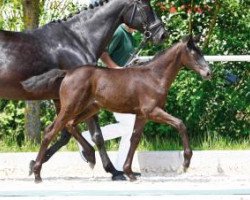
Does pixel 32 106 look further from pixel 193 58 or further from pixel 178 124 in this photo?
pixel 178 124

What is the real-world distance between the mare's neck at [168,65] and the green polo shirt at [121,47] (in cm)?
132

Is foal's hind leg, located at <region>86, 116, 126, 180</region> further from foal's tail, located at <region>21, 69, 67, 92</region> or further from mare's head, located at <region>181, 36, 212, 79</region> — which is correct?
mare's head, located at <region>181, 36, 212, 79</region>

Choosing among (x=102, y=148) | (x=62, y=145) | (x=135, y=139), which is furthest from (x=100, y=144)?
(x=135, y=139)

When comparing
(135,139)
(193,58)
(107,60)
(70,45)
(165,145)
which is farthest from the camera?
(165,145)

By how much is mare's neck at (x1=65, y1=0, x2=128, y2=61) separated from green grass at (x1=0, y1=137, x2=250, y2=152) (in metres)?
1.60

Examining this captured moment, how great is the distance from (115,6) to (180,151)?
1.77m

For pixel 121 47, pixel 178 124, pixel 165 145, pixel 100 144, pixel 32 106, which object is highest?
pixel 178 124

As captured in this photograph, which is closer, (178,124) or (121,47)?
(178,124)

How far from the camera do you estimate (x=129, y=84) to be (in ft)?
23.9

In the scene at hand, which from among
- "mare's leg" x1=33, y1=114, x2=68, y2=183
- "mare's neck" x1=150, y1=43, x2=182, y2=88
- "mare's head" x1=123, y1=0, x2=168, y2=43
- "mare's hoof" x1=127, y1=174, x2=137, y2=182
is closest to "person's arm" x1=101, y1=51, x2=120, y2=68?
"mare's head" x1=123, y1=0, x2=168, y2=43

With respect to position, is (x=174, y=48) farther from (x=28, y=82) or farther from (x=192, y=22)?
(x=192, y=22)

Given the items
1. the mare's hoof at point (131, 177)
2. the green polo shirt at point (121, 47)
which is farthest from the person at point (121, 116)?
the mare's hoof at point (131, 177)

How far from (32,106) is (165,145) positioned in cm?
157

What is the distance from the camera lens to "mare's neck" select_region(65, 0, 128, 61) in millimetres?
7902
